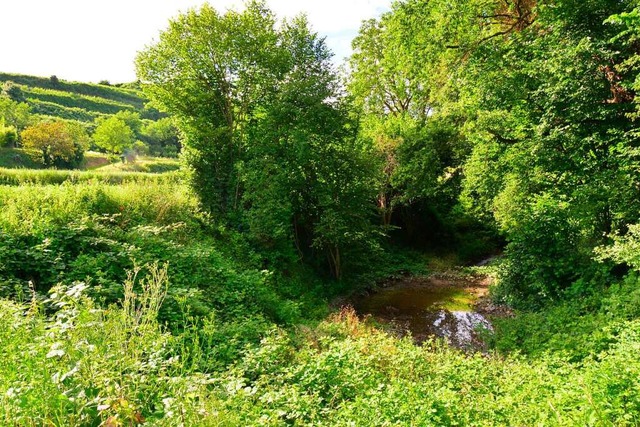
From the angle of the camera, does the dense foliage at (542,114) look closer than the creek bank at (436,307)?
Yes

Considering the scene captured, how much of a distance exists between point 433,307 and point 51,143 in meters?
28.3

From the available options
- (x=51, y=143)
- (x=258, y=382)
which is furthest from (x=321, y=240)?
(x=51, y=143)

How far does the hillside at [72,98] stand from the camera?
46831mm

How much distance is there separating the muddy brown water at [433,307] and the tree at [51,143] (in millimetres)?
25654

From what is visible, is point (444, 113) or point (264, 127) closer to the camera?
point (264, 127)

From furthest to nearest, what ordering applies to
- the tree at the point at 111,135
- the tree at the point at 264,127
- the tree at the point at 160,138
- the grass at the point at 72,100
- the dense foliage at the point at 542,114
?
the grass at the point at 72,100, the tree at the point at 160,138, the tree at the point at 111,135, the tree at the point at 264,127, the dense foliage at the point at 542,114

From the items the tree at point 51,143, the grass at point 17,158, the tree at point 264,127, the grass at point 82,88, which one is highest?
the grass at point 82,88

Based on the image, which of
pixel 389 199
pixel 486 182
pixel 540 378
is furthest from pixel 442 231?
pixel 540 378

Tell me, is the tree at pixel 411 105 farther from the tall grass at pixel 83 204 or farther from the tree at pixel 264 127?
the tall grass at pixel 83 204

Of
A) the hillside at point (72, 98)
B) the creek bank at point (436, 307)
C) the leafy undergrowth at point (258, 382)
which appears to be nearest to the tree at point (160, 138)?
the hillside at point (72, 98)

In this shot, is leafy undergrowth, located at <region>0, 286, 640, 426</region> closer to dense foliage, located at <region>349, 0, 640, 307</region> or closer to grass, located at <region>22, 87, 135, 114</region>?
dense foliage, located at <region>349, 0, 640, 307</region>

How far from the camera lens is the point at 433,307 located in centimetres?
1200

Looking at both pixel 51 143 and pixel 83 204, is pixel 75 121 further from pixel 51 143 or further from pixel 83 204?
pixel 83 204

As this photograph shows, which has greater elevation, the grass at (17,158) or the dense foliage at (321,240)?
the dense foliage at (321,240)
